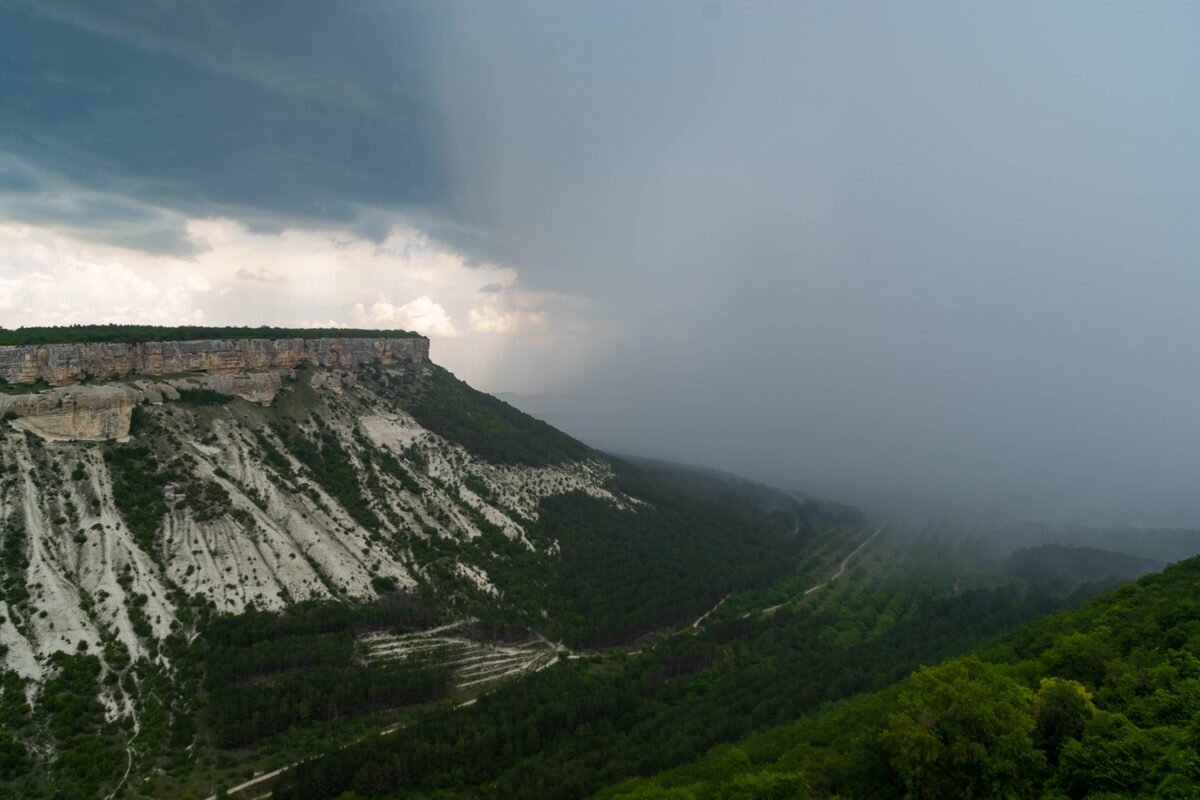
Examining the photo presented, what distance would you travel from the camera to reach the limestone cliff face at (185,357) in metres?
67.9

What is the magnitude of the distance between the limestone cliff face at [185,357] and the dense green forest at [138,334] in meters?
1.83

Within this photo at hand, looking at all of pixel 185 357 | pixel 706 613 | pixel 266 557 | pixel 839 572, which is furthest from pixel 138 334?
pixel 839 572

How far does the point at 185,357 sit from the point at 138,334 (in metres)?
7.00

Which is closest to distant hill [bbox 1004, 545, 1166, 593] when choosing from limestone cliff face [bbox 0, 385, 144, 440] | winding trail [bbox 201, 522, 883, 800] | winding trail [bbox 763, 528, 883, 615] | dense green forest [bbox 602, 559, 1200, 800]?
winding trail [bbox 763, 528, 883, 615]

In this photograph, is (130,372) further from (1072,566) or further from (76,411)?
(1072,566)

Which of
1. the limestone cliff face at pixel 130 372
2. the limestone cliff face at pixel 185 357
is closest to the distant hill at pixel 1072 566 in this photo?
the limestone cliff face at pixel 185 357

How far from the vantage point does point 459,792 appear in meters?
47.0

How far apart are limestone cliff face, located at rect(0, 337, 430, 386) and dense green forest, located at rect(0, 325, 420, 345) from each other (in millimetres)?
1828

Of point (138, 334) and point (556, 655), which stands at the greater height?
point (138, 334)

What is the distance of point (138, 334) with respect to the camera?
3290 inches

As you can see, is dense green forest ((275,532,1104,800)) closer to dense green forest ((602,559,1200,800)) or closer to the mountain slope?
dense green forest ((602,559,1200,800))

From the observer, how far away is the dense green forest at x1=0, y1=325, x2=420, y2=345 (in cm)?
7331

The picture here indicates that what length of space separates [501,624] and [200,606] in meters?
32.0

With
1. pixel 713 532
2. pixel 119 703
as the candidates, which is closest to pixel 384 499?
pixel 119 703
